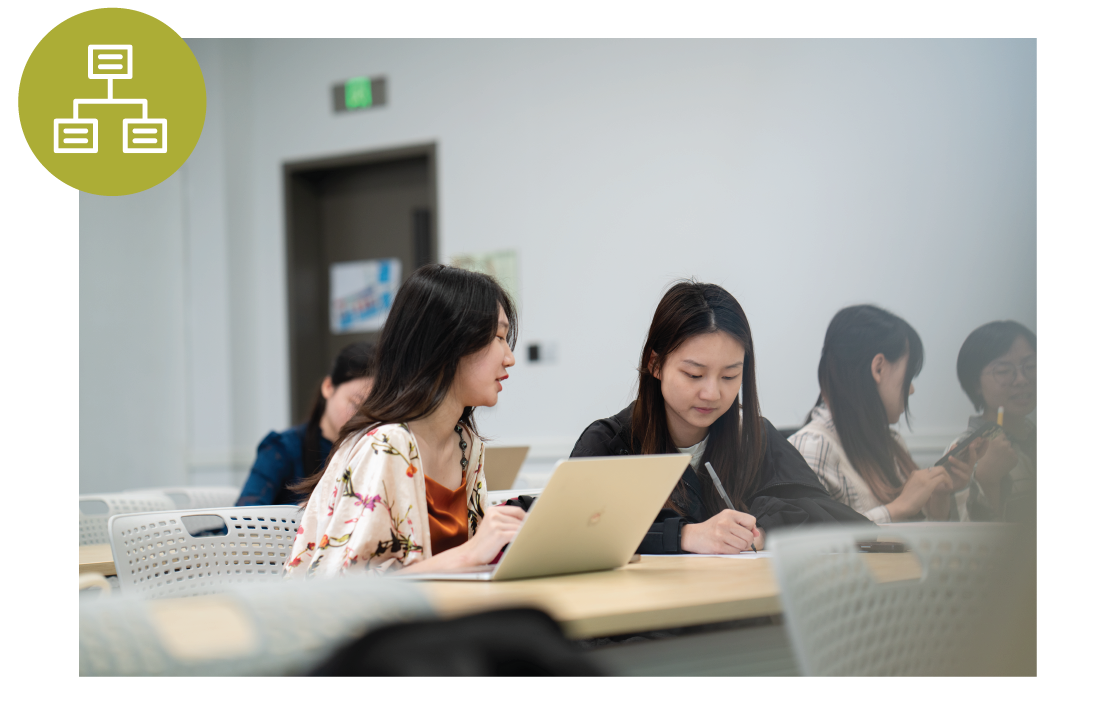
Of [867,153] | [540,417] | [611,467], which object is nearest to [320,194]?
[540,417]

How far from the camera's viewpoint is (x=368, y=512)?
4.17 ft

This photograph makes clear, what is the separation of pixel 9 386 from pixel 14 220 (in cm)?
37

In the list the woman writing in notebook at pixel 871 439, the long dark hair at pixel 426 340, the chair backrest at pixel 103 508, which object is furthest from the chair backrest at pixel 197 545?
the woman writing in notebook at pixel 871 439

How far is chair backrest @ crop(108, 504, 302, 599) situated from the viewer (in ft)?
4.92

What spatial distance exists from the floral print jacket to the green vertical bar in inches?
16.4

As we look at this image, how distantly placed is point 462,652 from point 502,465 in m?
1.64

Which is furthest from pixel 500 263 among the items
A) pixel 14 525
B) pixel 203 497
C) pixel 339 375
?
pixel 14 525

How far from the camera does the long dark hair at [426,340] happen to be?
4.74 feet

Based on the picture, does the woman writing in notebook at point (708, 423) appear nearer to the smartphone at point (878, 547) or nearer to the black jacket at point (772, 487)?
the black jacket at point (772, 487)

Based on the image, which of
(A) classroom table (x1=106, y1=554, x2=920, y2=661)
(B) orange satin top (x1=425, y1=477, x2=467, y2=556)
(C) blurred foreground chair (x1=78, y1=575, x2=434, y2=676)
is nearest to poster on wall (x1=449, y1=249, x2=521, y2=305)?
(B) orange satin top (x1=425, y1=477, x2=467, y2=556)

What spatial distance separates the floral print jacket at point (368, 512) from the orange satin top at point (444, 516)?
83 millimetres
